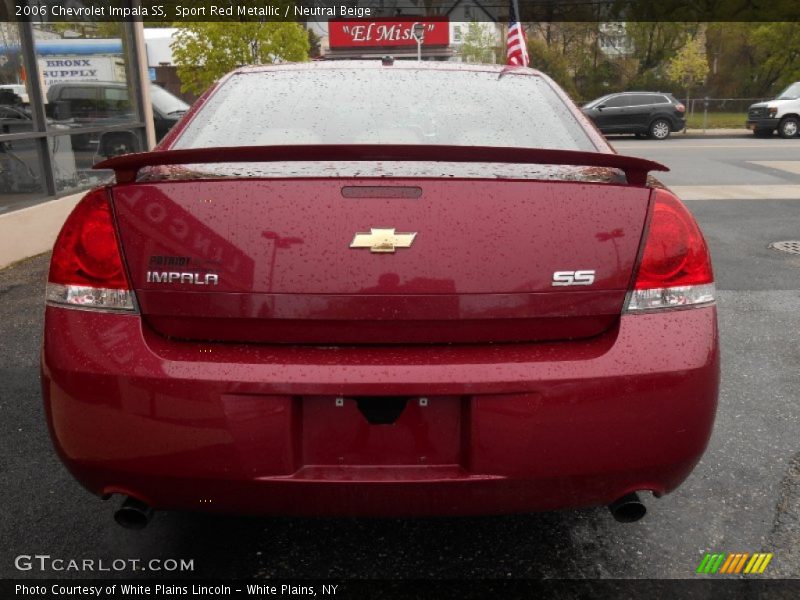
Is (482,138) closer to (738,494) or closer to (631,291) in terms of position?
(631,291)

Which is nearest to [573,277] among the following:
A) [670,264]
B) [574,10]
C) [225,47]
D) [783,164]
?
[670,264]

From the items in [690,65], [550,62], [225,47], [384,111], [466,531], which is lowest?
[466,531]

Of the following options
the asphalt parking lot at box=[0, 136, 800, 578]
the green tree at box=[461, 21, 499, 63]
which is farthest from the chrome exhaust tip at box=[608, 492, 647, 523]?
the green tree at box=[461, 21, 499, 63]

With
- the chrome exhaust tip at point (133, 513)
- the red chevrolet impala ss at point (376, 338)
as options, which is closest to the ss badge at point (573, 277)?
the red chevrolet impala ss at point (376, 338)

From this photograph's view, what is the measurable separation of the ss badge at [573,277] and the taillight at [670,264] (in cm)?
13

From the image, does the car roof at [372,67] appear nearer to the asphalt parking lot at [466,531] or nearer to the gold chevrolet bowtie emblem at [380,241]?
the gold chevrolet bowtie emblem at [380,241]

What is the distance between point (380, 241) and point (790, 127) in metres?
25.6

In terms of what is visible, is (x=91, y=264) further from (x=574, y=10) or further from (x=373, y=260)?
(x=574, y=10)

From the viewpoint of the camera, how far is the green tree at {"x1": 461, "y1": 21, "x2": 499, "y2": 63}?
1542 inches

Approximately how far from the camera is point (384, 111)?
8.33 ft

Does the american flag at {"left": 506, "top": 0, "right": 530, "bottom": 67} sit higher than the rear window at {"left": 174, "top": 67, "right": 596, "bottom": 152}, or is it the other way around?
the american flag at {"left": 506, "top": 0, "right": 530, "bottom": 67}

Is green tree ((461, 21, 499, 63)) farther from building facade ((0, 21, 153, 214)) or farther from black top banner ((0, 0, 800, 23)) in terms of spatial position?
building facade ((0, 21, 153, 214))

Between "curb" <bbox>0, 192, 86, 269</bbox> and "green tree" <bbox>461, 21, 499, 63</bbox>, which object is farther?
"green tree" <bbox>461, 21, 499, 63</bbox>

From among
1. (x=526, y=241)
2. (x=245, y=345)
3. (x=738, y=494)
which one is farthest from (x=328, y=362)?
(x=738, y=494)
